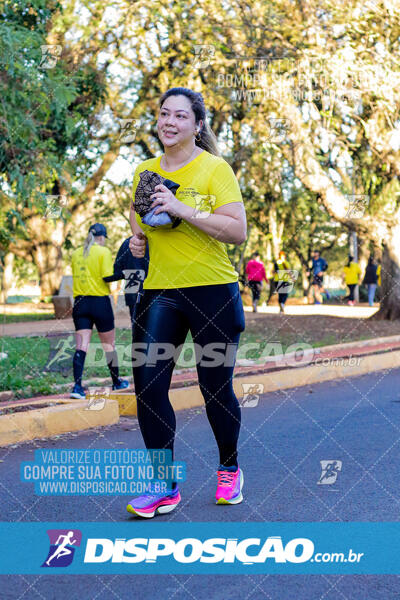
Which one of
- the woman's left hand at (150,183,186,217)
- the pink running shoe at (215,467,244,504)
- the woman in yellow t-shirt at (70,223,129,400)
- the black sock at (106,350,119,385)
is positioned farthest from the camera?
the black sock at (106,350,119,385)

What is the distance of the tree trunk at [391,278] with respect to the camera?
55.6 feet

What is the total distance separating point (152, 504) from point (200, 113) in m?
1.90

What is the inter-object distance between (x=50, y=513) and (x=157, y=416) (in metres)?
0.78

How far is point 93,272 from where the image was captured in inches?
324

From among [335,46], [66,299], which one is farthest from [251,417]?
[66,299]

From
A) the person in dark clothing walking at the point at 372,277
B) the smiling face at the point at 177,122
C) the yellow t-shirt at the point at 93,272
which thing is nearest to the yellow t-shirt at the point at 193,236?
the smiling face at the point at 177,122

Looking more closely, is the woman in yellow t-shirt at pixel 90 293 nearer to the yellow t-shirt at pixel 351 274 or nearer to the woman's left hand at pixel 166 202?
the woman's left hand at pixel 166 202

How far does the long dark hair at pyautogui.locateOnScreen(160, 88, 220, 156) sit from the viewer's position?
4.16 meters

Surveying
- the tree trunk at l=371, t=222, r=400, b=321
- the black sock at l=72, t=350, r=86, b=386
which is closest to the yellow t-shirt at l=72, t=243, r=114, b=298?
the black sock at l=72, t=350, r=86, b=386

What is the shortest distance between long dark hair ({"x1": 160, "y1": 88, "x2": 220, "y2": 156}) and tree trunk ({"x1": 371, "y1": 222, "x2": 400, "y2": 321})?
13.1m

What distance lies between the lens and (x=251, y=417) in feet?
24.3

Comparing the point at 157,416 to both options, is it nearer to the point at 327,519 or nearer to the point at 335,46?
the point at 327,519

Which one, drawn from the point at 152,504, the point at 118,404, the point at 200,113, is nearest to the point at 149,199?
the point at 200,113

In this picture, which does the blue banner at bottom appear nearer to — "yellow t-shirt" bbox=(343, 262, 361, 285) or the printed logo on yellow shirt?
the printed logo on yellow shirt
